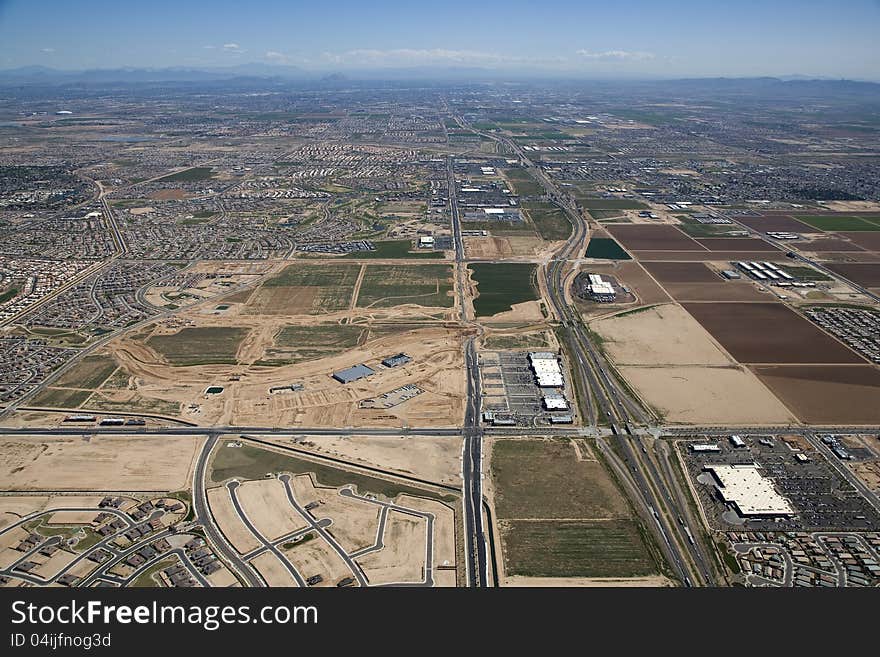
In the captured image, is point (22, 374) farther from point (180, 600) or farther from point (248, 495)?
point (180, 600)

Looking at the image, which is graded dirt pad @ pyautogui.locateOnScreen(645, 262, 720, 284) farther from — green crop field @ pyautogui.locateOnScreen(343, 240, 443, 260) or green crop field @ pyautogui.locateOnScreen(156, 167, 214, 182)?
green crop field @ pyautogui.locateOnScreen(156, 167, 214, 182)

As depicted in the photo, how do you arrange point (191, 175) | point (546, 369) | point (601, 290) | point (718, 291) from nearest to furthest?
point (546, 369) → point (601, 290) → point (718, 291) → point (191, 175)

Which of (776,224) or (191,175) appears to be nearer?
(776,224)

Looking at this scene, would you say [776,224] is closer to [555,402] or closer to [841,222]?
[841,222]

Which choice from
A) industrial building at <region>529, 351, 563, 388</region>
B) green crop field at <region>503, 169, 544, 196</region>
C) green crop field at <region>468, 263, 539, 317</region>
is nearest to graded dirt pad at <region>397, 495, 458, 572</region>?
industrial building at <region>529, 351, 563, 388</region>

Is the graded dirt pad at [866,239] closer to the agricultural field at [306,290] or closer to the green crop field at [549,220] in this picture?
the green crop field at [549,220]

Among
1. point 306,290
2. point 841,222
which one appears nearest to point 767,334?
point 306,290
